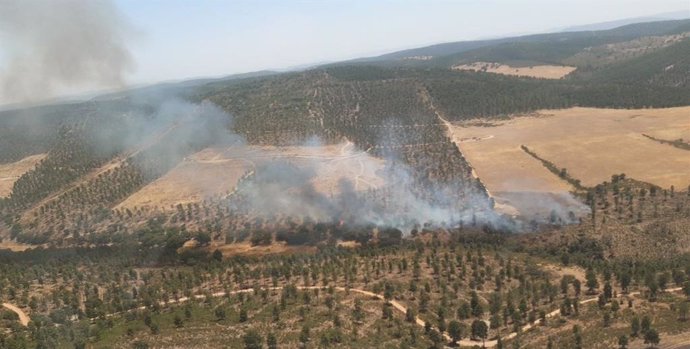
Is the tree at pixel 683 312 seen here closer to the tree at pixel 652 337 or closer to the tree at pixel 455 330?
the tree at pixel 652 337

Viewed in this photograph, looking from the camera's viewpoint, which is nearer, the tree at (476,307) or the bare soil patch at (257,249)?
the tree at (476,307)

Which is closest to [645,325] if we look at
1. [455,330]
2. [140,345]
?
[455,330]

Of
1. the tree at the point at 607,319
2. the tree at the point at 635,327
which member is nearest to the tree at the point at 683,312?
the tree at the point at 635,327

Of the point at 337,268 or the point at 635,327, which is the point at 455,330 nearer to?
the point at 635,327

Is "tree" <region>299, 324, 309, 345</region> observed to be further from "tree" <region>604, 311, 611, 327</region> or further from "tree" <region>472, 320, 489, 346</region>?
"tree" <region>604, 311, 611, 327</region>

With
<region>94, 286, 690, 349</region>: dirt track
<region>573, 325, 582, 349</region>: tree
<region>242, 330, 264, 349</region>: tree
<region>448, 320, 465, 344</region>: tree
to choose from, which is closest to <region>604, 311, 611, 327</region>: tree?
<region>573, 325, 582, 349</region>: tree

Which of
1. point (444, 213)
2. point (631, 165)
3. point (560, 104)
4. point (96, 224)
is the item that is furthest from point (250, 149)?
point (560, 104)

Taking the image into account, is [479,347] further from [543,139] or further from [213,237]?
[543,139]
